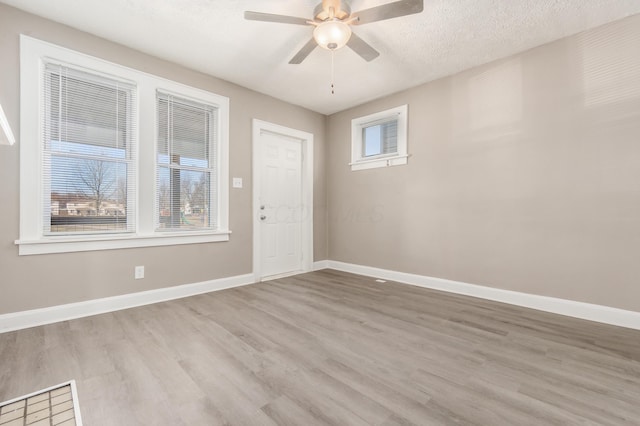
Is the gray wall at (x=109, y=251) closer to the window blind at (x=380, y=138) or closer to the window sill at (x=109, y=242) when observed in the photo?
the window sill at (x=109, y=242)

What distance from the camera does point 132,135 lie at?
2998mm

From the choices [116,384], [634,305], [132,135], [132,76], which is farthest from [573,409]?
[132,76]

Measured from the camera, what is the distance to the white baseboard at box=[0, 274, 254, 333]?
93.4 inches

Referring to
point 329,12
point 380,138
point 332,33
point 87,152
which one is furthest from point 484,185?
point 87,152

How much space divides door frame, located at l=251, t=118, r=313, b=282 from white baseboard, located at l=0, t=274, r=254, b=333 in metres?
0.61

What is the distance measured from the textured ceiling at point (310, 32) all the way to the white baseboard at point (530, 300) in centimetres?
259

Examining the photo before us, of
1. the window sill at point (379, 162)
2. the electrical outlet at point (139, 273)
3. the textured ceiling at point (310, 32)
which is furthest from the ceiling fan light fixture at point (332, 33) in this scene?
the electrical outlet at point (139, 273)

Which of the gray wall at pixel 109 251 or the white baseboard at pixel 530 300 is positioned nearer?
the gray wall at pixel 109 251

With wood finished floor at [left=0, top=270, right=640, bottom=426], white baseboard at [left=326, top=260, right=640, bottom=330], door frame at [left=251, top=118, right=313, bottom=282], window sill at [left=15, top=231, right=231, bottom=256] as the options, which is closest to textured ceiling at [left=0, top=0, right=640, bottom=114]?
door frame at [left=251, top=118, right=313, bottom=282]

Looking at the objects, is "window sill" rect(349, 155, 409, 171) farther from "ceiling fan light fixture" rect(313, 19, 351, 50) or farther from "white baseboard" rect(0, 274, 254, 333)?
"white baseboard" rect(0, 274, 254, 333)

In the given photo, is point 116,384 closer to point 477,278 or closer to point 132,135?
point 132,135

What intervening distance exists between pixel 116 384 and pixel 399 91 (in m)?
4.29

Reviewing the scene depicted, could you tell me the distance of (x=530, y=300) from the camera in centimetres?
295

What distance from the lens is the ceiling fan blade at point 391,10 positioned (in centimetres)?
192
